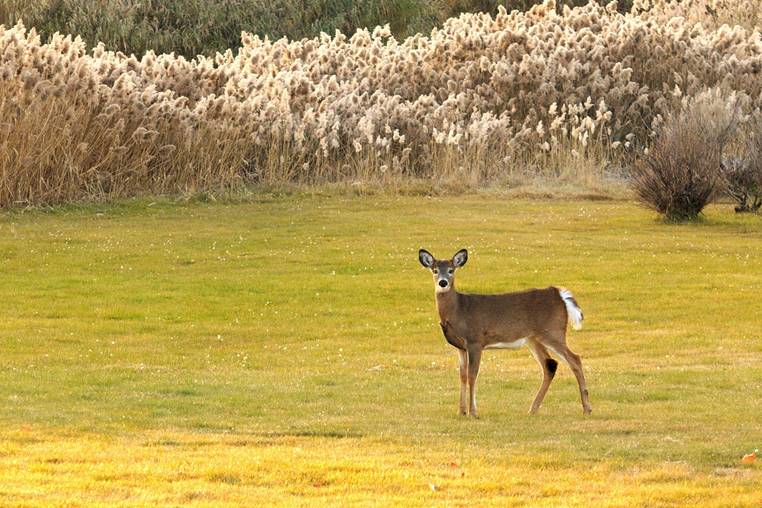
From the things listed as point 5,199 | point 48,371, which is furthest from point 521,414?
point 5,199

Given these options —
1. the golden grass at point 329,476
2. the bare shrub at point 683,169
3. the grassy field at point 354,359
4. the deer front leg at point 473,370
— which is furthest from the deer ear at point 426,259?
the bare shrub at point 683,169

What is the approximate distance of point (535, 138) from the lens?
35.3 metres

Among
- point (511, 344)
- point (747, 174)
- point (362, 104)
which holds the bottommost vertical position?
point (511, 344)

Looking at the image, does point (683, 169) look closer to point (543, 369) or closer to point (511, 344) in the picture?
point (543, 369)

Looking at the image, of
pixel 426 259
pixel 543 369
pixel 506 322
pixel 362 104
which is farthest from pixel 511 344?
pixel 362 104

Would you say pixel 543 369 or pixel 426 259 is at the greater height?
pixel 426 259

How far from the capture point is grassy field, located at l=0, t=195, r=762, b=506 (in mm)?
10320

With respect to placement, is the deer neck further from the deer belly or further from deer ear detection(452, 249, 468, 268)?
the deer belly

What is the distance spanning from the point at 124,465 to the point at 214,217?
18800mm

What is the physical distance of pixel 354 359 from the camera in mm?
16781

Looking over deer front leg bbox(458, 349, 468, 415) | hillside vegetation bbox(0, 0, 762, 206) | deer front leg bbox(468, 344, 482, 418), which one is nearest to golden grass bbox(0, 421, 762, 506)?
deer front leg bbox(468, 344, 482, 418)

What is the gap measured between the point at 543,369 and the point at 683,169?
16.1m

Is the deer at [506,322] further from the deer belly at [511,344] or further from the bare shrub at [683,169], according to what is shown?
the bare shrub at [683,169]

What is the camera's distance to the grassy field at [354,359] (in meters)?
10.3
